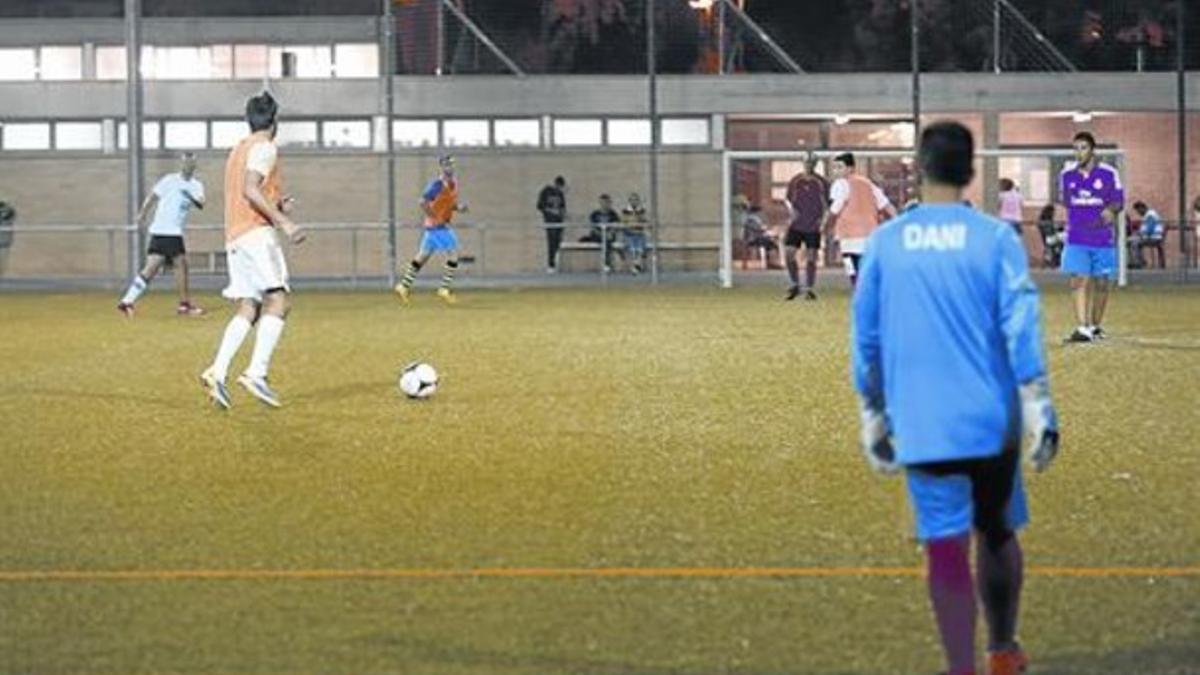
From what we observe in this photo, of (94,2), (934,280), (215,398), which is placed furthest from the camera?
(94,2)

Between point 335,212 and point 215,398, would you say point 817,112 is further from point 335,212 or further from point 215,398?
point 215,398

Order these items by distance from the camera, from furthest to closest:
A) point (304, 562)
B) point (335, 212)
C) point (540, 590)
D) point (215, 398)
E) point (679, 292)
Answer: point (335, 212), point (679, 292), point (215, 398), point (304, 562), point (540, 590)

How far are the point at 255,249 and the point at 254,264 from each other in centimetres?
11

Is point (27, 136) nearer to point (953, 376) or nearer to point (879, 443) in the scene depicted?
point (879, 443)

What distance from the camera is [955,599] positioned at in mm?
6445

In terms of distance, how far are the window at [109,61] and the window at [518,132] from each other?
942 cm

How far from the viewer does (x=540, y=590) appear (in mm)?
8453

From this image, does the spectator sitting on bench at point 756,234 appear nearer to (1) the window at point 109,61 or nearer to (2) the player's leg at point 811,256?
(2) the player's leg at point 811,256

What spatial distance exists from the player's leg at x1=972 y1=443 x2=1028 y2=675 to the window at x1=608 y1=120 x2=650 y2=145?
133ft

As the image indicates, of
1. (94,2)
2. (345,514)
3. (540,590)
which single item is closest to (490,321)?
(345,514)

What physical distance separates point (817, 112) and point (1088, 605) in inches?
1560

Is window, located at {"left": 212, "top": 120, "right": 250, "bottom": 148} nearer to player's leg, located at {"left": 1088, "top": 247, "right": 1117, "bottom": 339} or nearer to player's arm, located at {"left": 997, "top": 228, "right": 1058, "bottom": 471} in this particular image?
player's leg, located at {"left": 1088, "top": 247, "right": 1117, "bottom": 339}

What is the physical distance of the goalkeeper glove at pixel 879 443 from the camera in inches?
261

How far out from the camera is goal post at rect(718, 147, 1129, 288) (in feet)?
133
